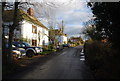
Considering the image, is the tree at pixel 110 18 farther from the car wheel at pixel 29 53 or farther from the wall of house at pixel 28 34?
the wall of house at pixel 28 34

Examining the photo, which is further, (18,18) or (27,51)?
(27,51)

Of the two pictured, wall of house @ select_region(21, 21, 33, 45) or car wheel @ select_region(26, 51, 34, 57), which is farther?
wall of house @ select_region(21, 21, 33, 45)

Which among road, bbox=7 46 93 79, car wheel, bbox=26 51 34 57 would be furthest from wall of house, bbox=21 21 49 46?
road, bbox=7 46 93 79

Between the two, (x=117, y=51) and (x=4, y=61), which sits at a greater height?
Answer: (x=117, y=51)

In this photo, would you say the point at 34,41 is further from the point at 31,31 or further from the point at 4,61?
the point at 4,61

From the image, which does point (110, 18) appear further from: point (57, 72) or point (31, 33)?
point (31, 33)

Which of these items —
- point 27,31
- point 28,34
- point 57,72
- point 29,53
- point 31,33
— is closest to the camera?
point 57,72

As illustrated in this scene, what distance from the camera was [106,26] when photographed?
28.9 feet

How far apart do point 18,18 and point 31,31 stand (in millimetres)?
20073

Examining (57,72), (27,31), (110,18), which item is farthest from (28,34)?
(110,18)

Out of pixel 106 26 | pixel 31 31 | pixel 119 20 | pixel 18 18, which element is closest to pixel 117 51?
pixel 119 20

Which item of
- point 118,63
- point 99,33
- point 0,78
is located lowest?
point 0,78

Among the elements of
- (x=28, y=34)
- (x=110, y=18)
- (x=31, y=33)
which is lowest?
(x=110, y=18)

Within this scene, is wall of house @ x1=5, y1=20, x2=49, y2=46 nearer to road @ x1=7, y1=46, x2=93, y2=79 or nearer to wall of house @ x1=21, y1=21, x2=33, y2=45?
wall of house @ x1=21, y1=21, x2=33, y2=45
